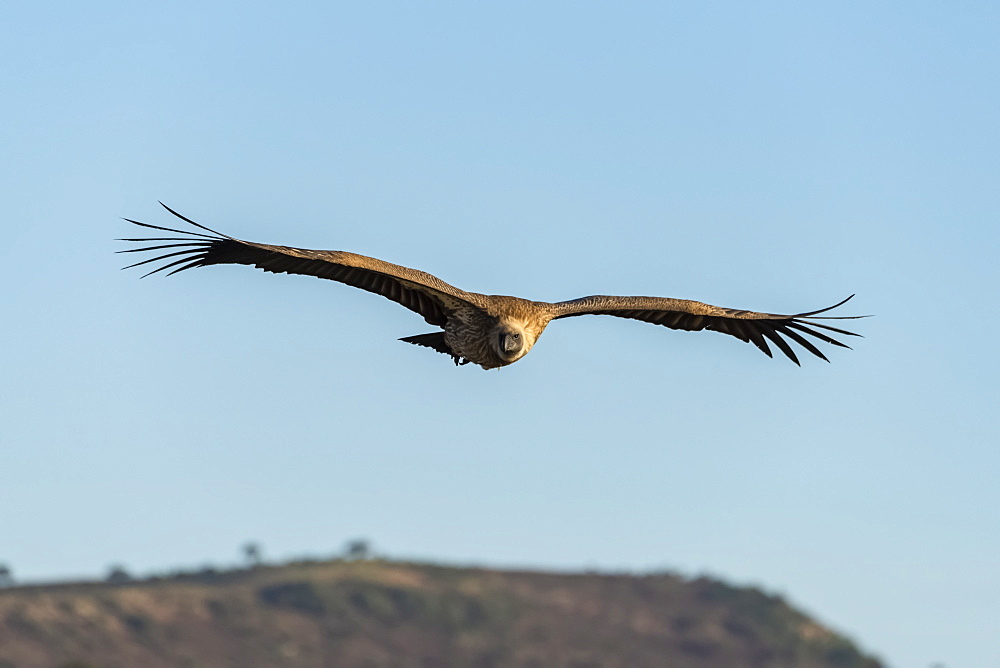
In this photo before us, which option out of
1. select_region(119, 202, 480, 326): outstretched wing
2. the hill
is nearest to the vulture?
select_region(119, 202, 480, 326): outstretched wing

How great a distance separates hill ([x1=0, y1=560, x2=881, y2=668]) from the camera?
12206 cm

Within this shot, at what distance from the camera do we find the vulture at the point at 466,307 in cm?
1912

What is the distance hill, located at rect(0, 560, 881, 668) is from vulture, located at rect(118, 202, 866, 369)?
9794 cm

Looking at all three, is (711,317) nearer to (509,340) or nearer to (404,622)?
(509,340)

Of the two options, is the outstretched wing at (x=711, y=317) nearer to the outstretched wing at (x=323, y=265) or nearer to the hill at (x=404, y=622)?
the outstretched wing at (x=323, y=265)

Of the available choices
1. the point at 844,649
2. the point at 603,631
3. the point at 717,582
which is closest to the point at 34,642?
the point at 603,631

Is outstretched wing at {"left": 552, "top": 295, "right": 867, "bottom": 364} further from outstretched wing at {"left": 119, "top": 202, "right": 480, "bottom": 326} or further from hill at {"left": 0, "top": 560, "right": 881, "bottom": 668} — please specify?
hill at {"left": 0, "top": 560, "right": 881, "bottom": 668}

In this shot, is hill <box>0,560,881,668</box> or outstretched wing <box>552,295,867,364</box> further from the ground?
outstretched wing <box>552,295,867,364</box>

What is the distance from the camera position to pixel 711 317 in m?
22.8

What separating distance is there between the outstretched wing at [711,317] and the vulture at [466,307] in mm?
13

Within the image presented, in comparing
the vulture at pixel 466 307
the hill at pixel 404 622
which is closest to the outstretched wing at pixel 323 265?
the vulture at pixel 466 307

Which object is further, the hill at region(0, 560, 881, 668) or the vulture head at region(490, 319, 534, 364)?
the hill at region(0, 560, 881, 668)

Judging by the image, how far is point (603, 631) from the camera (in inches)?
5512

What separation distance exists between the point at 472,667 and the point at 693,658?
20088 mm
